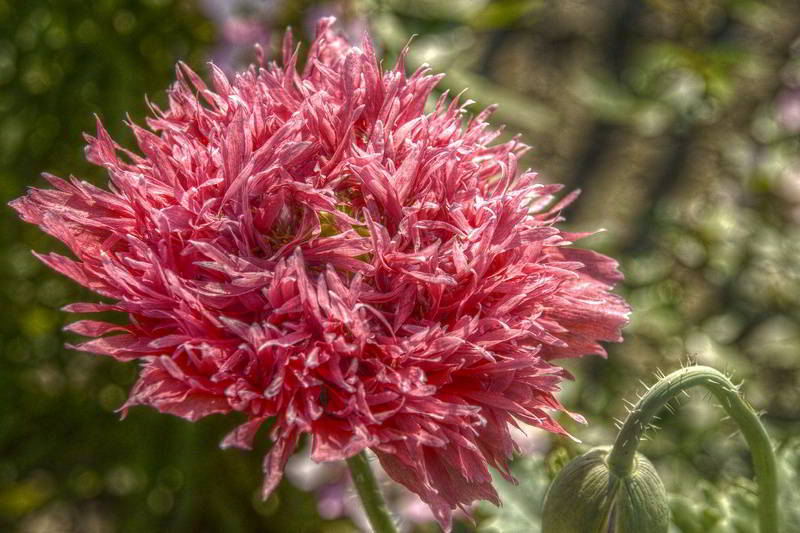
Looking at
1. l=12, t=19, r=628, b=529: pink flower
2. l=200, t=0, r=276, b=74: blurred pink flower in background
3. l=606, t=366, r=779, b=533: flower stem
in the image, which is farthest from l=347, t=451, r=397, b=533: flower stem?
l=200, t=0, r=276, b=74: blurred pink flower in background

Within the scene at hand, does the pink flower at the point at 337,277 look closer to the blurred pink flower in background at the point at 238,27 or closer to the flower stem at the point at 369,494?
the flower stem at the point at 369,494

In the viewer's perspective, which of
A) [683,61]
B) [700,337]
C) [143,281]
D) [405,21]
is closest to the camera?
[143,281]

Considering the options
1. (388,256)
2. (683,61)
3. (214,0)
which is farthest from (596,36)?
(388,256)

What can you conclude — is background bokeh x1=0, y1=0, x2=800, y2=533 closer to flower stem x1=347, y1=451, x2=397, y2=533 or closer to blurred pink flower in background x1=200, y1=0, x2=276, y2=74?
blurred pink flower in background x1=200, y1=0, x2=276, y2=74

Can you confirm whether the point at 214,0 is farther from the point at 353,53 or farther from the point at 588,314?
the point at 588,314

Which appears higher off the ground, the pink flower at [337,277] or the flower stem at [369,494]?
the pink flower at [337,277]

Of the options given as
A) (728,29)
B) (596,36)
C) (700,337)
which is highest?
(728,29)

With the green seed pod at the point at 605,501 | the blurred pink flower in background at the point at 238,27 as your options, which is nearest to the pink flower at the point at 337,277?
the green seed pod at the point at 605,501
